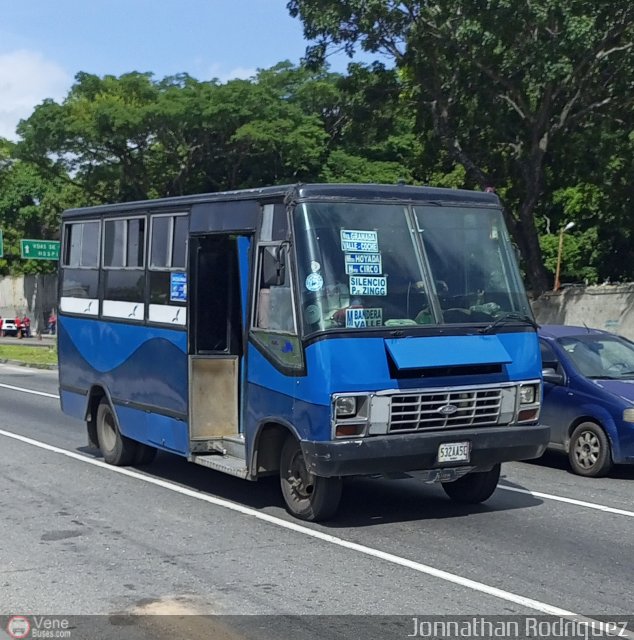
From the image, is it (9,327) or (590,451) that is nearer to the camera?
(590,451)

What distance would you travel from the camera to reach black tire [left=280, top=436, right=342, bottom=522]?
8.65m

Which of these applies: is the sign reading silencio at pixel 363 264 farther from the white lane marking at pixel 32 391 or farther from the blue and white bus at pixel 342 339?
the white lane marking at pixel 32 391

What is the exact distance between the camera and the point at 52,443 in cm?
1411

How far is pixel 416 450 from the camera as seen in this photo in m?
8.34

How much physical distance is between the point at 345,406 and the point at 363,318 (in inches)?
29.4

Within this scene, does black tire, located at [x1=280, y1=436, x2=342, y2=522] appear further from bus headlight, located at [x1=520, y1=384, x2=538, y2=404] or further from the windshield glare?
the windshield glare

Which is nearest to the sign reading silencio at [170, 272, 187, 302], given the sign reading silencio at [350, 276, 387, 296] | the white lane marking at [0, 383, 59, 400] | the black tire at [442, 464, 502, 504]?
the sign reading silencio at [350, 276, 387, 296]

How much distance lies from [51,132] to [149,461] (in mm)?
31471

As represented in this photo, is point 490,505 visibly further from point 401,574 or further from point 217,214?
point 217,214

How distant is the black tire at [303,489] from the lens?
28.4 feet

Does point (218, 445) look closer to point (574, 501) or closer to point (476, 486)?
point (476, 486)

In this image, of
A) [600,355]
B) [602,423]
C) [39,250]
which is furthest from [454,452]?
[39,250]

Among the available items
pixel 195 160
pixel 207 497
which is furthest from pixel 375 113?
pixel 207 497

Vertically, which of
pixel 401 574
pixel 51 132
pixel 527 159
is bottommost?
pixel 401 574
